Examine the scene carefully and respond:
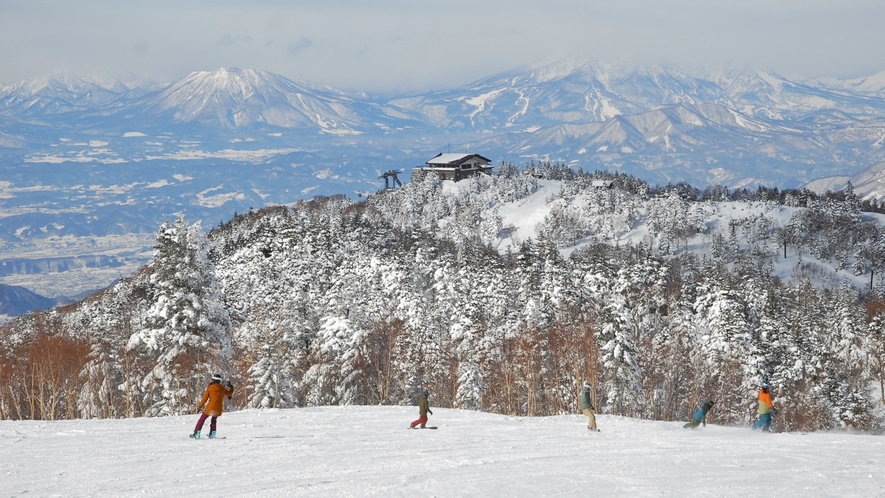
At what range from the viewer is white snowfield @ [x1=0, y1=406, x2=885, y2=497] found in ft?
52.5

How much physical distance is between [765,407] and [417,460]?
1284 centimetres

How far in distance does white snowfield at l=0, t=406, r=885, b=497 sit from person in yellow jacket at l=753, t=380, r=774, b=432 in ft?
2.37

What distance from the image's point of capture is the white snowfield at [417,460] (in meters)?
16.0

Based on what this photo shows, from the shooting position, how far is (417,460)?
18969 millimetres

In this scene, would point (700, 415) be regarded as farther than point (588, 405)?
Yes

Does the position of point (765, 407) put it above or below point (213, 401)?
below

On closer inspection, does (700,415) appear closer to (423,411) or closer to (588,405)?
(588,405)

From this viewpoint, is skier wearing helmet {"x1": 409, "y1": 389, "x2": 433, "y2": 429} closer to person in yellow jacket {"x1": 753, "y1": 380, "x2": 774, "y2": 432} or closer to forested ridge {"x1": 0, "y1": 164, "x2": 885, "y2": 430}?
person in yellow jacket {"x1": 753, "y1": 380, "x2": 774, "y2": 432}

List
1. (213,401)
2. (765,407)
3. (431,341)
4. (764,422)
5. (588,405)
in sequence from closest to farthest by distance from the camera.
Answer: (213,401) < (588,405) < (765,407) < (764,422) < (431,341)

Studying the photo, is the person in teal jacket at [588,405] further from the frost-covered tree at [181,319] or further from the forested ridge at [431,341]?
the frost-covered tree at [181,319]

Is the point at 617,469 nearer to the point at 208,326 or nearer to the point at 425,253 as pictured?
the point at 208,326

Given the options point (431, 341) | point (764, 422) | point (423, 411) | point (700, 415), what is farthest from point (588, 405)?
point (431, 341)

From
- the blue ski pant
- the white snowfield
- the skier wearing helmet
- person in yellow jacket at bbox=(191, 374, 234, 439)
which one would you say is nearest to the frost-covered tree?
the white snowfield

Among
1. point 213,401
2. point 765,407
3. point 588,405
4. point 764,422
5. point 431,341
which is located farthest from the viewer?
point 431,341
